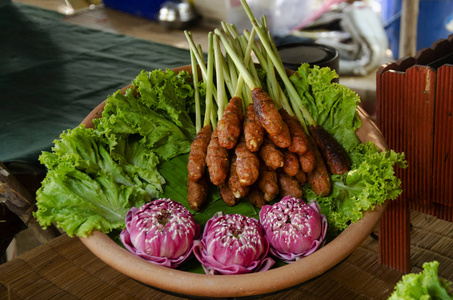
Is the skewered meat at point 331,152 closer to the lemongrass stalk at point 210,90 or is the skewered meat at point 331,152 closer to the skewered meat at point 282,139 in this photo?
the skewered meat at point 282,139

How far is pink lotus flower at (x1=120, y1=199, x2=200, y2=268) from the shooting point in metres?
1.37

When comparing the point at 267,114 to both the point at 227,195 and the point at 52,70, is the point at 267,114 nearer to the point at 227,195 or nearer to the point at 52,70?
the point at 227,195

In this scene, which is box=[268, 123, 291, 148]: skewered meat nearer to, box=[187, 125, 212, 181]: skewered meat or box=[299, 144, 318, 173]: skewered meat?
box=[299, 144, 318, 173]: skewered meat

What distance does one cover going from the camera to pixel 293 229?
4.56ft

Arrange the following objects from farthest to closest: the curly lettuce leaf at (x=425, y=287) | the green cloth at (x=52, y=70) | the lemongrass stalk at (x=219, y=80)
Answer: the green cloth at (x=52, y=70)
the lemongrass stalk at (x=219, y=80)
the curly lettuce leaf at (x=425, y=287)

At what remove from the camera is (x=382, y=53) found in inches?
214

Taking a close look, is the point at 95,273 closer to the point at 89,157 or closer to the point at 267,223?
the point at 89,157

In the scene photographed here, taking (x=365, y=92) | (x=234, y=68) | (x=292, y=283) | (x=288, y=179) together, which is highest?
(x=234, y=68)

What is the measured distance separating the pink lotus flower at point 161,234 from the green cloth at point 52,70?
110 cm

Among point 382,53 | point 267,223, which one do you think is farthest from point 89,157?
point 382,53

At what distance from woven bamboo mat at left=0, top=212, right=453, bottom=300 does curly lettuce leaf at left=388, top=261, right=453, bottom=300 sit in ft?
2.32

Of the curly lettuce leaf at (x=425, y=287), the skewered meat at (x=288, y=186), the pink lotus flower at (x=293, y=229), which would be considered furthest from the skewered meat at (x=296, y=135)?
the curly lettuce leaf at (x=425, y=287)

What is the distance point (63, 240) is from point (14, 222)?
0.30 metres

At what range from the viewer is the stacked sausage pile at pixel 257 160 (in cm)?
160
